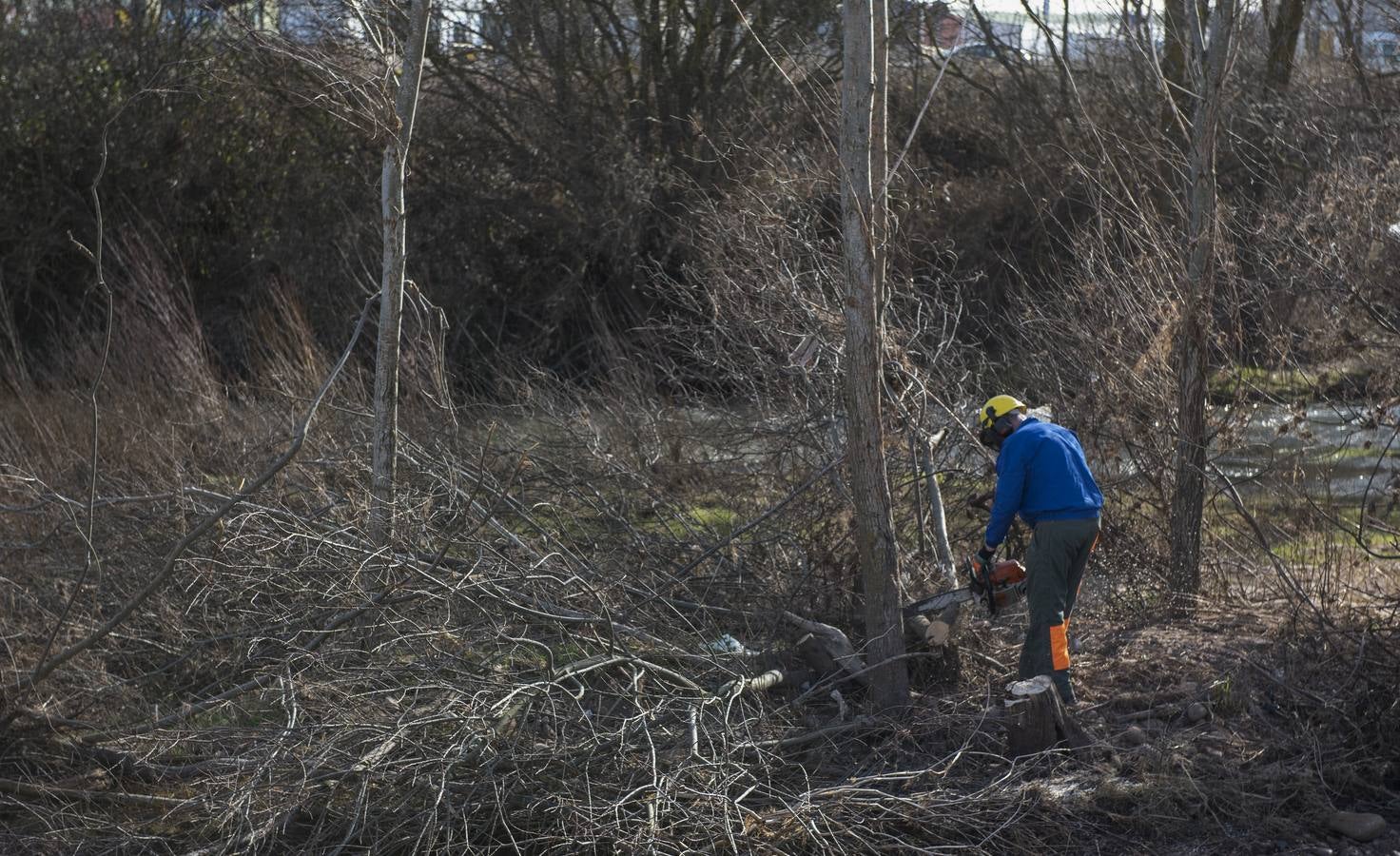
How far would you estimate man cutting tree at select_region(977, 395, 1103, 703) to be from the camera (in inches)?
243

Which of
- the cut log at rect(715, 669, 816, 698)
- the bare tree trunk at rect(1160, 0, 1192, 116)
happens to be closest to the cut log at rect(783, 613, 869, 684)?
the cut log at rect(715, 669, 816, 698)

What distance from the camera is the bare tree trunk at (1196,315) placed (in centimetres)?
736

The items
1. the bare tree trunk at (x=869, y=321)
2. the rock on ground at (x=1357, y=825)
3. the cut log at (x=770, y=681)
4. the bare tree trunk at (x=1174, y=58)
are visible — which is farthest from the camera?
the bare tree trunk at (x=1174, y=58)

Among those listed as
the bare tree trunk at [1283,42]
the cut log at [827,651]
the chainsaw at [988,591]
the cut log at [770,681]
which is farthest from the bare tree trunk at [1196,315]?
the bare tree trunk at [1283,42]

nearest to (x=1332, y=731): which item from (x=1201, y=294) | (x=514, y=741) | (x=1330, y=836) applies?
(x=1330, y=836)

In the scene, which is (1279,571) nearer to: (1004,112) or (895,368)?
(895,368)

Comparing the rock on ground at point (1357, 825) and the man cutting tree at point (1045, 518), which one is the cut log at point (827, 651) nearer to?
the man cutting tree at point (1045, 518)

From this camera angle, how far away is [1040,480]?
6.23m

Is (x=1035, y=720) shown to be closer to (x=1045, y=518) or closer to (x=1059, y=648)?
(x=1059, y=648)

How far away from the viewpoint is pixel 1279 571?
6637 millimetres

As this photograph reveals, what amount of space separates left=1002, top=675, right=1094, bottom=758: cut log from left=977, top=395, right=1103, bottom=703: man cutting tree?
65cm

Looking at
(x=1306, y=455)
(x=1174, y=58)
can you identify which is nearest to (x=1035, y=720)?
(x=1306, y=455)

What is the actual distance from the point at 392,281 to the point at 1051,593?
3.40m

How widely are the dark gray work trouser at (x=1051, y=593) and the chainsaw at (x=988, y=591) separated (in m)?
0.07
